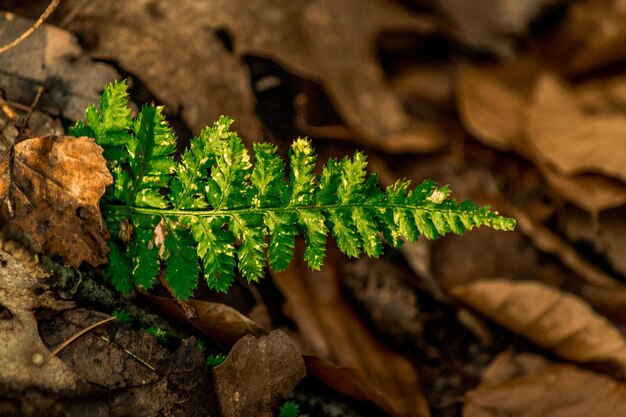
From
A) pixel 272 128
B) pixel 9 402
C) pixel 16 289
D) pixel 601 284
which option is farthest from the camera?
pixel 601 284

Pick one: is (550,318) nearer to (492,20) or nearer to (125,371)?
(125,371)

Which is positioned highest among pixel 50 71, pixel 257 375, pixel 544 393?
pixel 50 71

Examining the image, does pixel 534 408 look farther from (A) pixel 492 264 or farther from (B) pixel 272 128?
(B) pixel 272 128

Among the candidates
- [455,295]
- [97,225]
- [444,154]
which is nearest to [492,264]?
[455,295]

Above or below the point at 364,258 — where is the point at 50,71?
above

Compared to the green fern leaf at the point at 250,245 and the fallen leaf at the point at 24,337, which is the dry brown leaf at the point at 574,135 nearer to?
the green fern leaf at the point at 250,245

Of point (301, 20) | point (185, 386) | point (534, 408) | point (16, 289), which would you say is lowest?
point (534, 408)

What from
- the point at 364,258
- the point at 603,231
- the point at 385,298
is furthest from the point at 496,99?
the point at 385,298

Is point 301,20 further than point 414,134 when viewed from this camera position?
No
